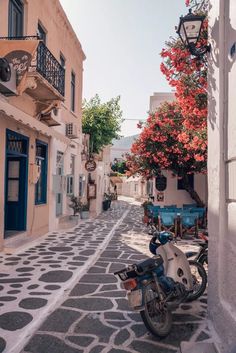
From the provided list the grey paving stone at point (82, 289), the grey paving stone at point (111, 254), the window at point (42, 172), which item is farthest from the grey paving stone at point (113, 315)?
the window at point (42, 172)

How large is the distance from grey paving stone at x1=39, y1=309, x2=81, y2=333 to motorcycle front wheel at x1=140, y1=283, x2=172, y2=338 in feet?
3.57

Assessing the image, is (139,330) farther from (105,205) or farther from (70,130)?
(105,205)

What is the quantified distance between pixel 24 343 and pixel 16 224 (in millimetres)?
6506

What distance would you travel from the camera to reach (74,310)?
4555 mm

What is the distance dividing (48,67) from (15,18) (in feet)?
5.35

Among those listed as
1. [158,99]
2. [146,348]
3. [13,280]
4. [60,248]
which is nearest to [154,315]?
[146,348]

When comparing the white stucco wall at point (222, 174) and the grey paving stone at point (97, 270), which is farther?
the grey paving stone at point (97, 270)

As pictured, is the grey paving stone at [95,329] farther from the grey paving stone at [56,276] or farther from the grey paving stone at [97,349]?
the grey paving stone at [56,276]

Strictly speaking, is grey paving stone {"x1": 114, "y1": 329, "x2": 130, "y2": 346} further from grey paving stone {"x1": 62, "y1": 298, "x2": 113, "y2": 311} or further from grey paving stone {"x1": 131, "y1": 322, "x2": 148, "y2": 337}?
grey paving stone {"x1": 62, "y1": 298, "x2": 113, "y2": 311}

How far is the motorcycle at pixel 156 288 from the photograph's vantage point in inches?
146

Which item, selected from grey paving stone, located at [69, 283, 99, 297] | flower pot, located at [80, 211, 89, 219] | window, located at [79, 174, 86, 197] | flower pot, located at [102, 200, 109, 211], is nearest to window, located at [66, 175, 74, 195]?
flower pot, located at [80, 211, 89, 219]

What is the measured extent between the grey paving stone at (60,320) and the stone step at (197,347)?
1.49m

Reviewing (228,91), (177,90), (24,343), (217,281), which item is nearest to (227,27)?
(228,91)

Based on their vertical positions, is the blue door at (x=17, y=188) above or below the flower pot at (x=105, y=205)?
above
